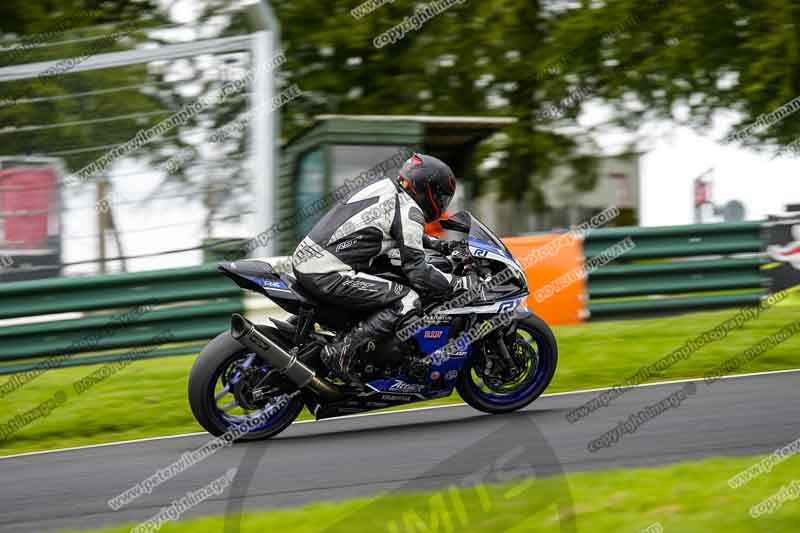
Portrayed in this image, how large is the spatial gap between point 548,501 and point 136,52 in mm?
7304

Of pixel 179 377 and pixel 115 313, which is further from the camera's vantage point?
pixel 115 313

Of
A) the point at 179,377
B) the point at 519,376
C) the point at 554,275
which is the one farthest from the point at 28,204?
the point at 554,275

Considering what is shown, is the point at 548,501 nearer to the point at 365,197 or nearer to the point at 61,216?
the point at 365,197

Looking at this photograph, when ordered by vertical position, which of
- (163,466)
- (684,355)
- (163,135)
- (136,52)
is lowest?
(684,355)

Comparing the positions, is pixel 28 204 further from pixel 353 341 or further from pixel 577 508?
pixel 577 508

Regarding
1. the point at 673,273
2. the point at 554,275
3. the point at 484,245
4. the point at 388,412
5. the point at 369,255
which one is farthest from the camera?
the point at 673,273

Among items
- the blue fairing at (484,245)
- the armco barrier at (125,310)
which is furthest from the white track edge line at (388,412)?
the armco barrier at (125,310)

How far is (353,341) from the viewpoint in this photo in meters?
7.27

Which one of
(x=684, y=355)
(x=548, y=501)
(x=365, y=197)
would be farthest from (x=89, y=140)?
(x=548, y=501)

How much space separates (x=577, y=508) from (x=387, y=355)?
2628 mm

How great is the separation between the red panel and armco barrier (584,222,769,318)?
19.0 ft

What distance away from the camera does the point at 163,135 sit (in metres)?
10.7

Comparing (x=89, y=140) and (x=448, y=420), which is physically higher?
(x=89, y=140)

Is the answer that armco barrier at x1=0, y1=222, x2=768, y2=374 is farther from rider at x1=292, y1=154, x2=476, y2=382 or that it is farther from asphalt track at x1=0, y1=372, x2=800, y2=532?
rider at x1=292, y1=154, x2=476, y2=382
